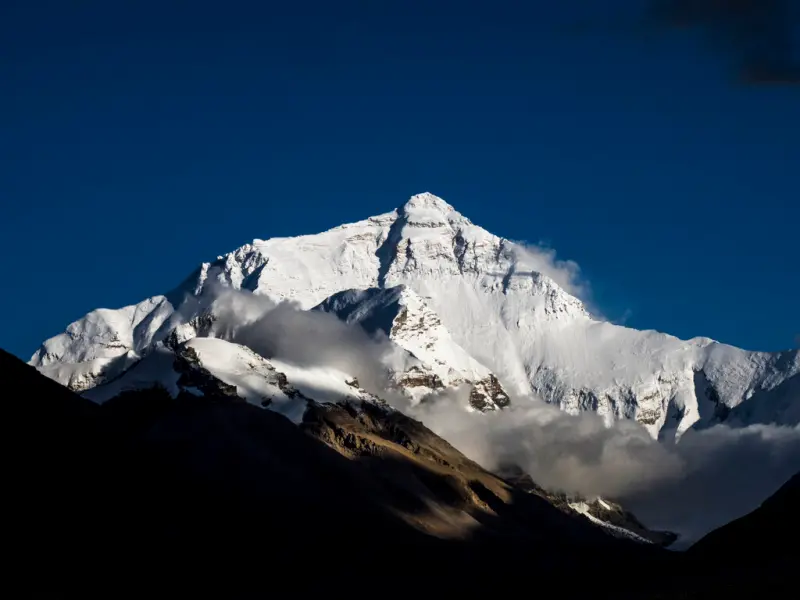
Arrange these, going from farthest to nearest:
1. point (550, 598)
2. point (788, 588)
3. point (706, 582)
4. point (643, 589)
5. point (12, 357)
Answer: point (12, 357) → point (550, 598) → point (643, 589) → point (706, 582) → point (788, 588)

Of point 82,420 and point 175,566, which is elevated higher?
point 82,420

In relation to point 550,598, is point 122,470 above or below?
above

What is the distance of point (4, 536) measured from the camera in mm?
156375

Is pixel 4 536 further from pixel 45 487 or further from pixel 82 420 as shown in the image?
pixel 82 420

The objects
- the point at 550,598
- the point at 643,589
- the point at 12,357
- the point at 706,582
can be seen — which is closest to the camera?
the point at 706,582

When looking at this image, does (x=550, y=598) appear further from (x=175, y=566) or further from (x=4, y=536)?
(x=4, y=536)

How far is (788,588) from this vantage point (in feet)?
434

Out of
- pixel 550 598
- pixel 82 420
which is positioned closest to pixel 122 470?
pixel 82 420

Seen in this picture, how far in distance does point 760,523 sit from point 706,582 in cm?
3190

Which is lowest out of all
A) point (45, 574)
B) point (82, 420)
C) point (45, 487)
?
point (45, 574)

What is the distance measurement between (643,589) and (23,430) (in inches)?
2714

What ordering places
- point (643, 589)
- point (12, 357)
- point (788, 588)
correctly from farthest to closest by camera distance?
point (12, 357) → point (643, 589) → point (788, 588)

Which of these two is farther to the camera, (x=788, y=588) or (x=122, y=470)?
(x=122, y=470)

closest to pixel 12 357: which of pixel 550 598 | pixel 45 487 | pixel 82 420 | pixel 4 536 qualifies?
pixel 82 420
